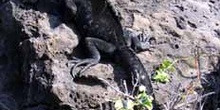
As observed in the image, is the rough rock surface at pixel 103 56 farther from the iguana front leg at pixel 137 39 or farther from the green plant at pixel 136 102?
the green plant at pixel 136 102

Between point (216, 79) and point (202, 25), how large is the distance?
887mm

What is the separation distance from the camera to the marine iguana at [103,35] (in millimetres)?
5469

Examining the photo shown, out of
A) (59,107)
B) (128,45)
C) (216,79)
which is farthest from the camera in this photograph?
(128,45)

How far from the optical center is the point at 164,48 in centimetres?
583

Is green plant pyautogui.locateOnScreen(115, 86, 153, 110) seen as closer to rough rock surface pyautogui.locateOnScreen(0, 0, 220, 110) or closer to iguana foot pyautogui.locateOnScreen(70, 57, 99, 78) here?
rough rock surface pyautogui.locateOnScreen(0, 0, 220, 110)

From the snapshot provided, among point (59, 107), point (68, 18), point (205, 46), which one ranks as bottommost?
point (59, 107)

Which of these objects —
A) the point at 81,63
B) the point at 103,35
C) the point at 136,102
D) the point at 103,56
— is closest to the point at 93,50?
the point at 103,56

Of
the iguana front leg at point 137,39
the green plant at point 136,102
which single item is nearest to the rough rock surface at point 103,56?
the iguana front leg at point 137,39

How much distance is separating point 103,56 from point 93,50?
0.13 meters

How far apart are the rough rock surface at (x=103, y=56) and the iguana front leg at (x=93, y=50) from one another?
0.19 ft

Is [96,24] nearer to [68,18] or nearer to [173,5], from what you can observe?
[68,18]

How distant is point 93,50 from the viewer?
5773mm

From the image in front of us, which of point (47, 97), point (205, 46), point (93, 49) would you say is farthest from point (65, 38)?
point (205, 46)

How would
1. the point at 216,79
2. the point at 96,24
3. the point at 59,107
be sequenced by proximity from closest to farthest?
the point at 59,107
the point at 216,79
the point at 96,24
